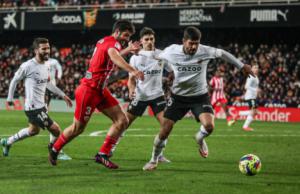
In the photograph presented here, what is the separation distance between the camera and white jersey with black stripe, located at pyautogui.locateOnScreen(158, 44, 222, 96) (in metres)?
11.6

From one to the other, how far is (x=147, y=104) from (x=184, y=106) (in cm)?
187

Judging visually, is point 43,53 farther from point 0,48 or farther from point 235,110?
point 0,48

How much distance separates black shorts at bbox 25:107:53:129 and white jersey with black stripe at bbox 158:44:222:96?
2.73 m

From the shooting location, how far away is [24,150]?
15156 mm

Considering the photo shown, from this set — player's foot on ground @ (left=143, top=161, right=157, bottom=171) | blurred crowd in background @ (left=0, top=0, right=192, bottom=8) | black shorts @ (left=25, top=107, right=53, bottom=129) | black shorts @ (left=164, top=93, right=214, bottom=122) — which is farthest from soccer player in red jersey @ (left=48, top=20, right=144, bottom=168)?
blurred crowd in background @ (left=0, top=0, right=192, bottom=8)

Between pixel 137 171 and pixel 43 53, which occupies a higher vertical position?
pixel 43 53

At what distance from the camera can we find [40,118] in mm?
12977

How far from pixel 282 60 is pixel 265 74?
131cm

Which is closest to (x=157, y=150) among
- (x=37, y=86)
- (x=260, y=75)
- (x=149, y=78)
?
(x=149, y=78)

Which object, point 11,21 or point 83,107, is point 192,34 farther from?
point 11,21

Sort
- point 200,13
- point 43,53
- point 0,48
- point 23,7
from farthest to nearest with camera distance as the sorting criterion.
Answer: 1. point 0,48
2. point 23,7
3. point 200,13
4. point 43,53

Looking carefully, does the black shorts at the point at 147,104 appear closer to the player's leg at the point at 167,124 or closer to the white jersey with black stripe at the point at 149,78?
the white jersey with black stripe at the point at 149,78

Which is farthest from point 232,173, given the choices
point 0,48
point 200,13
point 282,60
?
point 0,48

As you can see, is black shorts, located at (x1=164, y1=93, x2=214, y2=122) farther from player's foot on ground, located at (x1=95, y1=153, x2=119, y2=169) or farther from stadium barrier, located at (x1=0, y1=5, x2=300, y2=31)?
stadium barrier, located at (x1=0, y1=5, x2=300, y2=31)
